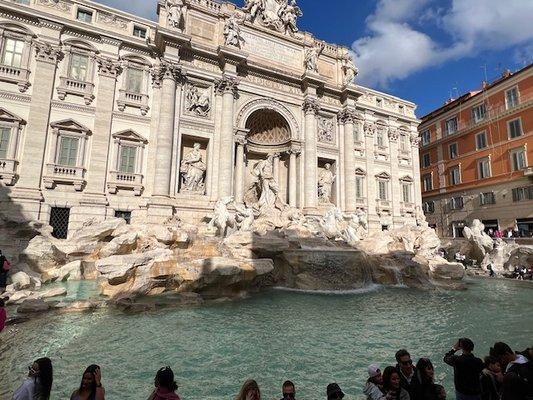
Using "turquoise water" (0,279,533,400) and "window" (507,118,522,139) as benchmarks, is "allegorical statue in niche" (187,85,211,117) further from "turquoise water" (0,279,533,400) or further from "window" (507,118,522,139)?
"window" (507,118,522,139)

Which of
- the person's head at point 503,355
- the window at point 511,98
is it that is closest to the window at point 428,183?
the window at point 511,98

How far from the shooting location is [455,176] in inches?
1137

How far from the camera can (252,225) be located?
15.7m

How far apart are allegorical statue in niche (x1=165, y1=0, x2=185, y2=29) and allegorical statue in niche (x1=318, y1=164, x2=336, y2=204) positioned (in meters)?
12.9

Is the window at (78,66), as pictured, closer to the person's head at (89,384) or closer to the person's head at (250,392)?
the person's head at (89,384)

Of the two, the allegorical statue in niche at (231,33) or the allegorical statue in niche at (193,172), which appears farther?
the allegorical statue in niche at (231,33)

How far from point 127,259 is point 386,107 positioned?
81.5 feet

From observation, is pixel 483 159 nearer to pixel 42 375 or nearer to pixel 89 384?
pixel 89 384

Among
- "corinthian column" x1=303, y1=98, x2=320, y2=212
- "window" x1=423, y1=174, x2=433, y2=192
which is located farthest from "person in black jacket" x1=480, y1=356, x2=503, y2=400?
"window" x1=423, y1=174, x2=433, y2=192

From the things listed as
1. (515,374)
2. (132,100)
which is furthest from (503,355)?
(132,100)

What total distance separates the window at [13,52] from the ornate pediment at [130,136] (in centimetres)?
531

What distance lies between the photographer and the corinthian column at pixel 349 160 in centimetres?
2211

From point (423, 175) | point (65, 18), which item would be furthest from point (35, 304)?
point (423, 175)

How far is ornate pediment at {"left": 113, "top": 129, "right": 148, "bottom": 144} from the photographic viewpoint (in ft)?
54.6
